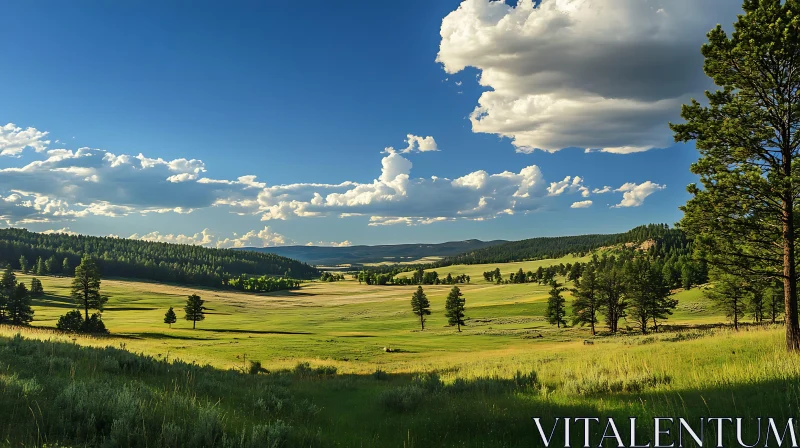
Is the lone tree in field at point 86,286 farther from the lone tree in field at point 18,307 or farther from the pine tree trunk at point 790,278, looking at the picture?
the pine tree trunk at point 790,278

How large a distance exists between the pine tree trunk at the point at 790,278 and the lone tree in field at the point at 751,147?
28mm

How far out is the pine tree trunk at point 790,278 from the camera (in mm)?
14709

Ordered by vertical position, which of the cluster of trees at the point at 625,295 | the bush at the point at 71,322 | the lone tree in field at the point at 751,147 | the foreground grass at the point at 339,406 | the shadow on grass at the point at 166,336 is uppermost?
the lone tree in field at the point at 751,147

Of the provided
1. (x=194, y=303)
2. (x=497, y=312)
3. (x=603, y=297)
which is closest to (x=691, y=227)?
(x=603, y=297)

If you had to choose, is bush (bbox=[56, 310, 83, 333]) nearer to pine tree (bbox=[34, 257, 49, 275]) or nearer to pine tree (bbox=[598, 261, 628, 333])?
pine tree (bbox=[598, 261, 628, 333])

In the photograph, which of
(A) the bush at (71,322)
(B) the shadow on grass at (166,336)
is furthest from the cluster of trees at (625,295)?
(A) the bush at (71,322)

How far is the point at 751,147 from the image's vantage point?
15.6 m

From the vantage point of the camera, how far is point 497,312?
114062 mm

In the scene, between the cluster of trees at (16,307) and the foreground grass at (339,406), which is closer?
the foreground grass at (339,406)

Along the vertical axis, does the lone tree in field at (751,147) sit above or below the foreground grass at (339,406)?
above

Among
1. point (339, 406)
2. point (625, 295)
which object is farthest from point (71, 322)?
point (625, 295)

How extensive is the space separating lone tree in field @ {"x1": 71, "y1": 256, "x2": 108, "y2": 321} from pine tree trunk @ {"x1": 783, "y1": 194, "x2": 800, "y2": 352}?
262 ft

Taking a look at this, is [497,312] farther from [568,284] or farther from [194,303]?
[194,303]

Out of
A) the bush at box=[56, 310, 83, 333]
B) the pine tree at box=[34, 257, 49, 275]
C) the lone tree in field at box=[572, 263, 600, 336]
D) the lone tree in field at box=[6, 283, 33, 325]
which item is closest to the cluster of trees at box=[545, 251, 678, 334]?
the lone tree in field at box=[572, 263, 600, 336]
